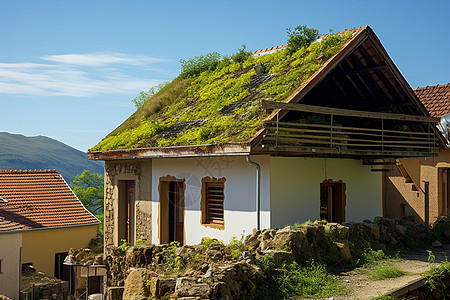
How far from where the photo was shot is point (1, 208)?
21172 mm

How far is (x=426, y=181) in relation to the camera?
18.9 meters

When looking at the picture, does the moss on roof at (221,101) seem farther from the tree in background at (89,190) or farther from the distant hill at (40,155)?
the distant hill at (40,155)

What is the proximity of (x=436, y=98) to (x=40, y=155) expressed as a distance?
145 m

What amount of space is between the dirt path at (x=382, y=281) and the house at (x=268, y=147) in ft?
9.44

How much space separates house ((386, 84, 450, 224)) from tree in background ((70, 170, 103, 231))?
Answer: 24.7 metres

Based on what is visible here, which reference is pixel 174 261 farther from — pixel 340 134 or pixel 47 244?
pixel 47 244

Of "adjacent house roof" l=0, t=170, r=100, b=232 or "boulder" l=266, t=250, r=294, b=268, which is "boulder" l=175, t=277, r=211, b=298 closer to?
"boulder" l=266, t=250, r=294, b=268

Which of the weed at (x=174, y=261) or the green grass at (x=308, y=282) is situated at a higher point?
the weed at (x=174, y=261)

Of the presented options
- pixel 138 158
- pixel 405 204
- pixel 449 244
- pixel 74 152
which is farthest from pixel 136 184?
pixel 74 152

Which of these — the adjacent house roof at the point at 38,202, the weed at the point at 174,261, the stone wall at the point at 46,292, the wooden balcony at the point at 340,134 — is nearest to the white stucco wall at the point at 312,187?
the wooden balcony at the point at 340,134

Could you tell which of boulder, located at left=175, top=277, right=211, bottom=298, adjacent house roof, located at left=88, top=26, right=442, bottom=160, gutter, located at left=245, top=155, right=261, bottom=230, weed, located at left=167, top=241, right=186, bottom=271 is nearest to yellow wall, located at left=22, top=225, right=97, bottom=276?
adjacent house roof, located at left=88, top=26, right=442, bottom=160

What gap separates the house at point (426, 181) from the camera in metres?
18.4

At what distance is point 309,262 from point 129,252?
13.5 ft

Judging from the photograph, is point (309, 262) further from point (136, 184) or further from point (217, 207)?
point (136, 184)
